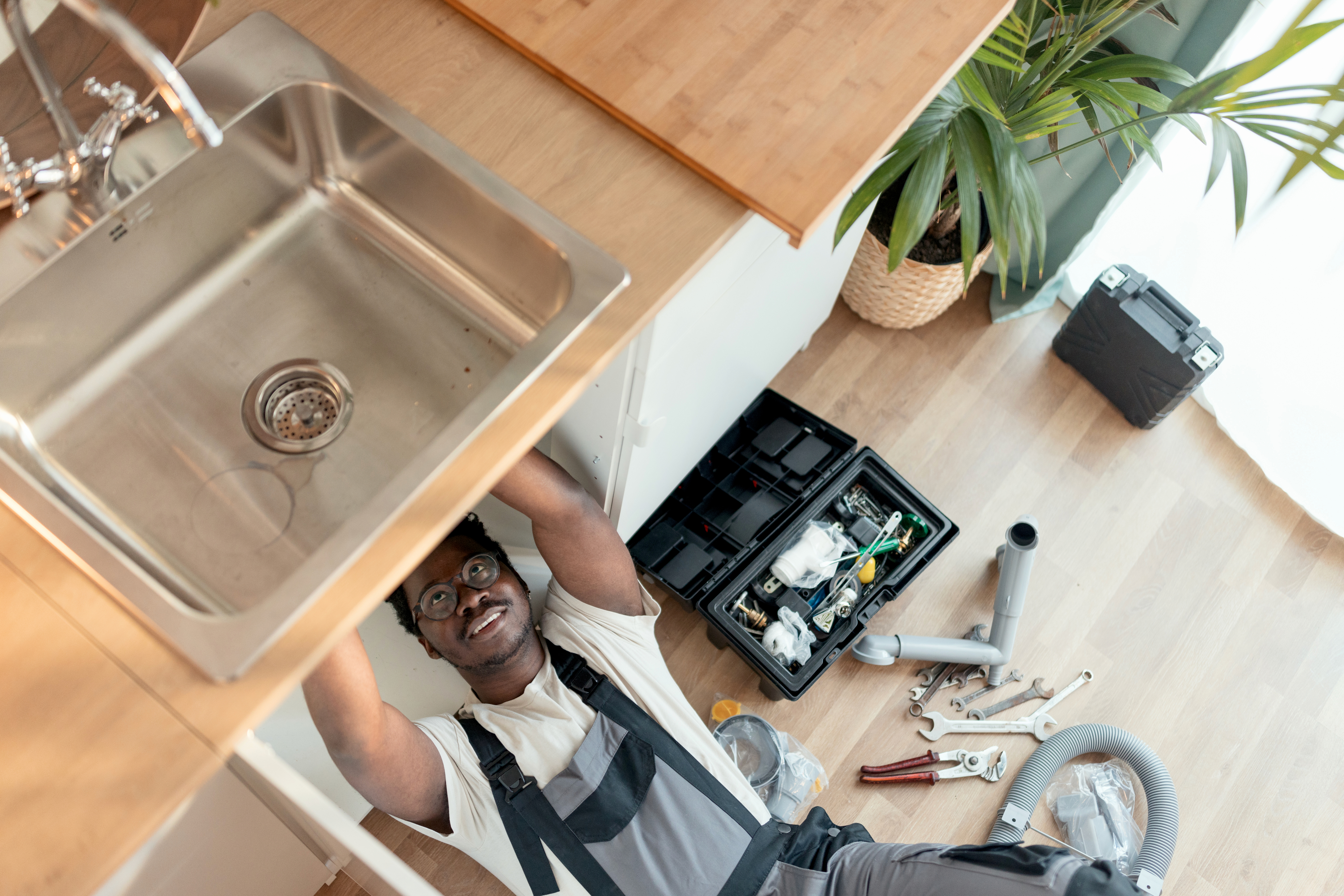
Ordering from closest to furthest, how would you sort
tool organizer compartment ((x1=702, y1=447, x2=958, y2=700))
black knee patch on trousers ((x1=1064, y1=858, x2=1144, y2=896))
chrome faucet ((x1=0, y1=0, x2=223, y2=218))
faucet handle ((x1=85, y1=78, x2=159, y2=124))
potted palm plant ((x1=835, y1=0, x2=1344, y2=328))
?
1. chrome faucet ((x1=0, y1=0, x2=223, y2=218))
2. faucet handle ((x1=85, y1=78, x2=159, y2=124))
3. black knee patch on trousers ((x1=1064, y1=858, x2=1144, y2=896))
4. potted palm plant ((x1=835, y1=0, x2=1344, y2=328))
5. tool organizer compartment ((x1=702, y1=447, x2=958, y2=700))

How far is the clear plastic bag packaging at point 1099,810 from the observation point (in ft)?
5.80

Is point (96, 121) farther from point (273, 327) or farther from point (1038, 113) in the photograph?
point (1038, 113)

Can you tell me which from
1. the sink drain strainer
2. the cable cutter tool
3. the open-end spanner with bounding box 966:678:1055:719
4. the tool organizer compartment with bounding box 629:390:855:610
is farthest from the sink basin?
the open-end spanner with bounding box 966:678:1055:719

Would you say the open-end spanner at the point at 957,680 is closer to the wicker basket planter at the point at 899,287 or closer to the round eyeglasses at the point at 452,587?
the wicker basket planter at the point at 899,287

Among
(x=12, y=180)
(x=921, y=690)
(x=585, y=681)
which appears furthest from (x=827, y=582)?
(x=12, y=180)

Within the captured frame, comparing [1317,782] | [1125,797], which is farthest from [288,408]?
[1317,782]

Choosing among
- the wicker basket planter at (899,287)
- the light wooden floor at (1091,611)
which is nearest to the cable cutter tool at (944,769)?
the light wooden floor at (1091,611)

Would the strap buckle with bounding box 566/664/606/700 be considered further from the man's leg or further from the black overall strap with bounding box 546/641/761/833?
the man's leg

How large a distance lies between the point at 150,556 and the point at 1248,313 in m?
2.05

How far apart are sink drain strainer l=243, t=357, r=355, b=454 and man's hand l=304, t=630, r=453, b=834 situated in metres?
0.25

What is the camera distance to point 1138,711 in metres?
1.94

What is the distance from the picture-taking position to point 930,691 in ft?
6.22

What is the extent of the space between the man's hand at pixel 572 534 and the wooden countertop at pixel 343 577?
45 centimetres

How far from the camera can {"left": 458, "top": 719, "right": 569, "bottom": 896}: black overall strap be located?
1.40 meters
